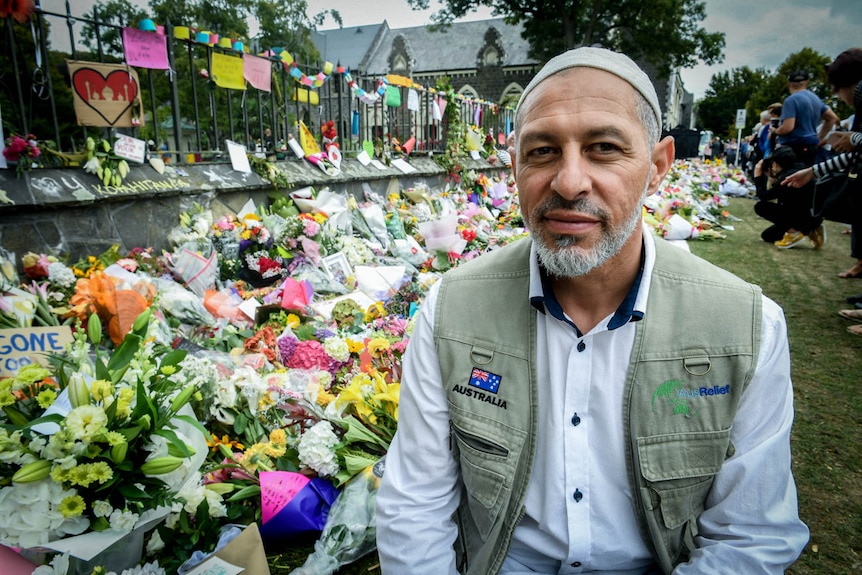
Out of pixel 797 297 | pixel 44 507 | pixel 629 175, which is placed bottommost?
pixel 797 297

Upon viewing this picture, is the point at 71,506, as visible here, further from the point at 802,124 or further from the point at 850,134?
the point at 802,124

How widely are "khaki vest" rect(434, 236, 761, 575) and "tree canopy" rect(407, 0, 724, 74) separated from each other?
1195 inches

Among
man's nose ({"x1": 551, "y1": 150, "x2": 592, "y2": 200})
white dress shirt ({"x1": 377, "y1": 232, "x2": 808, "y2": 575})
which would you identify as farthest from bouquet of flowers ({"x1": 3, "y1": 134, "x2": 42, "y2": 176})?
man's nose ({"x1": 551, "y1": 150, "x2": 592, "y2": 200})

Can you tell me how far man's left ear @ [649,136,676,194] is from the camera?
4.57ft

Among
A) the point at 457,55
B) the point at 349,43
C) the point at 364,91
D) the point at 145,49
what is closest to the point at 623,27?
the point at 457,55

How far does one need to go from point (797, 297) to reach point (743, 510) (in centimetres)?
468

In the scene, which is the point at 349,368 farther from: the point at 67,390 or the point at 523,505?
the point at 523,505

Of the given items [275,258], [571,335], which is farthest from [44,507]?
[275,258]

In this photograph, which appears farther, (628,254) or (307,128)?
(307,128)

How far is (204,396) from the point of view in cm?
232

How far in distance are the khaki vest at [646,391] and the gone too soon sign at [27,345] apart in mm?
1795

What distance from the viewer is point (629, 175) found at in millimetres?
1280

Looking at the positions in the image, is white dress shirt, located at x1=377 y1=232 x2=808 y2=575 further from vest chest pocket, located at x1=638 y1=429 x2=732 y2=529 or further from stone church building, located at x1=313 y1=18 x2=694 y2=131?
stone church building, located at x1=313 y1=18 x2=694 y2=131

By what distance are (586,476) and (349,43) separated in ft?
164
